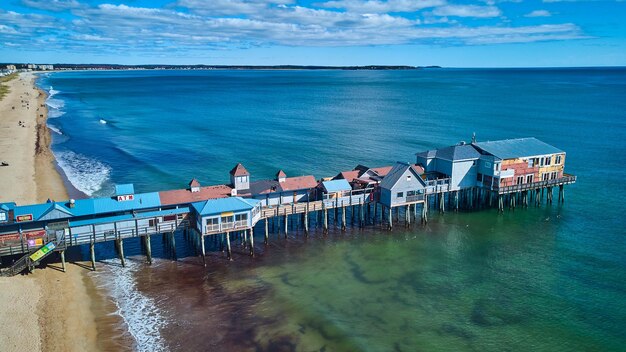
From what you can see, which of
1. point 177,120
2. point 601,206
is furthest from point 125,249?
point 177,120

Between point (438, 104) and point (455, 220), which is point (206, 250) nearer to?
point (455, 220)

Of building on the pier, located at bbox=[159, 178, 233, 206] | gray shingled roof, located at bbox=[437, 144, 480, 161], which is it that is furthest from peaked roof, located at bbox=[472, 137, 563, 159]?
building on the pier, located at bbox=[159, 178, 233, 206]

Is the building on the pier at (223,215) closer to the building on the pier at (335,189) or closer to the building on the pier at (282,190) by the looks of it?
the building on the pier at (282,190)

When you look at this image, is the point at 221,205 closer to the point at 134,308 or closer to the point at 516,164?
the point at 134,308

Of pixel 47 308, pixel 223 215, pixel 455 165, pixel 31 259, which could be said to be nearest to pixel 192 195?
pixel 223 215

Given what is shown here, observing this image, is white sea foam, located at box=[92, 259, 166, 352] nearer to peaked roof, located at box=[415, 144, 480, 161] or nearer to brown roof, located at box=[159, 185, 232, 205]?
brown roof, located at box=[159, 185, 232, 205]

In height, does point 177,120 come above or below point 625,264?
above
